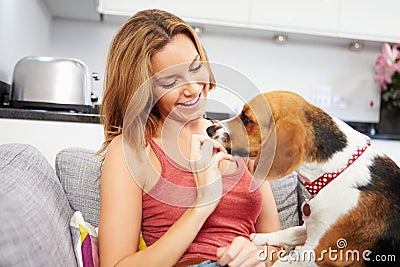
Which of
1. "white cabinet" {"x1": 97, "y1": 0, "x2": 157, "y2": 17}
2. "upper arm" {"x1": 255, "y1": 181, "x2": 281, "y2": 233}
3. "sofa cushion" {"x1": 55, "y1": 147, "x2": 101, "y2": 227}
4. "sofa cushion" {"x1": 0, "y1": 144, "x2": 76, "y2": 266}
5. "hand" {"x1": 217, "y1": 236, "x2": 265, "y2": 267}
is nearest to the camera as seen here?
"sofa cushion" {"x1": 0, "y1": 144, "x2": 76, "y2": 266}

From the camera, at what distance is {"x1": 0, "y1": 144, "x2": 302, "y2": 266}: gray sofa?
0.62 metres

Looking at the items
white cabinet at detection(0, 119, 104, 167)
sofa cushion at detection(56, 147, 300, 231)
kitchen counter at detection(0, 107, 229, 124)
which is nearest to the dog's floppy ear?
sofa cushion at detection(56, 147, 300, 231)

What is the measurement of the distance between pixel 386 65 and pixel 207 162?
7.71 feet

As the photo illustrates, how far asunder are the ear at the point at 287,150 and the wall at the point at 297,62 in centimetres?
217

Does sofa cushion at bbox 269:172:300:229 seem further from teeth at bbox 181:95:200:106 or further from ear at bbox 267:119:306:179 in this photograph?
ear at bbox 267:119:306:179

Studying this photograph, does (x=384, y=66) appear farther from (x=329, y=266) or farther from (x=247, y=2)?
(x=329, y=266)

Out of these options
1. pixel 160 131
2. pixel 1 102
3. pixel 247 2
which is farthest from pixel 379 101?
pixel 160 131

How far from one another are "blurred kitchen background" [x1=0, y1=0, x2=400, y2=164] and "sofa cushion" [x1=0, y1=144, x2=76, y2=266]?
3.27ft

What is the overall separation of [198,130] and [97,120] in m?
0.77

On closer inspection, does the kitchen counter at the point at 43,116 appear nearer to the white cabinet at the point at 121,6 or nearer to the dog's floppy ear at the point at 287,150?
the white cabinet at the point at 121,6

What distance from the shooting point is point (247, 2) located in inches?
99.3

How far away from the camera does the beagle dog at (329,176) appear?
24.0 inches

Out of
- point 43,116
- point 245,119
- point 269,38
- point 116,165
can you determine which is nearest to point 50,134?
point 43,116

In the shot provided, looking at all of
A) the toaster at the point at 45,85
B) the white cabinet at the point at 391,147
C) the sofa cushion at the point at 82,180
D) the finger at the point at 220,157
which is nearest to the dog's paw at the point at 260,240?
the finger at the point at 220,157
